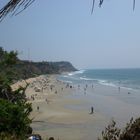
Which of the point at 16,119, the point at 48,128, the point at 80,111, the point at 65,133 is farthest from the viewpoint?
the point at 80,111

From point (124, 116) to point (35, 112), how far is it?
10409 millimetres

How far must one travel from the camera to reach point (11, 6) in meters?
1.86

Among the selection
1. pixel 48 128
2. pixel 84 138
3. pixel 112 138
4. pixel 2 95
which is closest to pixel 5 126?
pixel 2 95

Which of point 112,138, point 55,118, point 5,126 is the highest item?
point 112,138

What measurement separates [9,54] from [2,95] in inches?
128

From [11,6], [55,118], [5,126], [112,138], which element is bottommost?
[55,118]

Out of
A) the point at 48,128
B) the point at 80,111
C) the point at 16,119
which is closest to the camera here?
the point at 16,119

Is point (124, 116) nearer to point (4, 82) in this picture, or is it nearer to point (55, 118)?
point (55, 118)

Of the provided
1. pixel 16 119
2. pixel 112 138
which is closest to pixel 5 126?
pixel 16 119

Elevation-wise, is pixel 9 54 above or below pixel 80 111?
above

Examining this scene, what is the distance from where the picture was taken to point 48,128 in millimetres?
30875

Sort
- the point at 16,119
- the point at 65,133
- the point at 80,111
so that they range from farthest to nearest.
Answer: the point at 80,111 → the point at 65,133 → the point at 16,119

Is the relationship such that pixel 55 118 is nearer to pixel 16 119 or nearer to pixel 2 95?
pixel 2 95

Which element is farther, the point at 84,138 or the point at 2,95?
the point at 84,138
